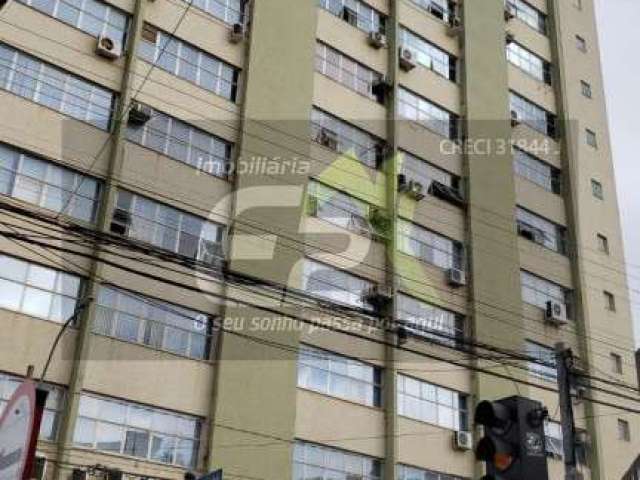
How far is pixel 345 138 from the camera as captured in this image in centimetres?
2359

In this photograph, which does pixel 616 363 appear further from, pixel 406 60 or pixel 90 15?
pixel 90 15

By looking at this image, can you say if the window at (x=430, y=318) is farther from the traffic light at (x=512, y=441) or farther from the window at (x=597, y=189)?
the traffic light at (x=512, y=441)

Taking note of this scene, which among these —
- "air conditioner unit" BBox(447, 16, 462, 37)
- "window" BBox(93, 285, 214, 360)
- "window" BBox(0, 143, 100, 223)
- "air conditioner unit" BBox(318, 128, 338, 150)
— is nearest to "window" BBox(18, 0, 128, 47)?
"window" BBox(0, 143, 100, 223)

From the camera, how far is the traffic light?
6078 mm

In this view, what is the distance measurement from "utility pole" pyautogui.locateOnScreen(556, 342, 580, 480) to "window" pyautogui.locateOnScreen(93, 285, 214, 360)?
879cm

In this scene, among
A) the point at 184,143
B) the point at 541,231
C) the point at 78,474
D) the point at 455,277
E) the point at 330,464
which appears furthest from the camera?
the point at 541,231

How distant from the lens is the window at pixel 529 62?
97.5 ft

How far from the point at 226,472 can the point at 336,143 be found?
9411 mm

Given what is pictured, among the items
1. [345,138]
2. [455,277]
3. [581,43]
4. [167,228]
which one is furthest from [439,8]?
[167,228]

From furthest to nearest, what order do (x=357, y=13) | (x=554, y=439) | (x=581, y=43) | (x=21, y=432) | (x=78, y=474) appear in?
(x=581, y=43)
(x=357, y=13)
(x=554, y=439)
(x=78, y=474)
(x=21, y=432)

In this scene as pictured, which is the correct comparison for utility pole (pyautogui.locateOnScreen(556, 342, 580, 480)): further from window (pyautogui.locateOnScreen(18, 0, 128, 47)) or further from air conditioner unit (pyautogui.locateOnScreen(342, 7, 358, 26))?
air conditioner unit (pyautogui.locateOnScreen(342, 7, 358, 26))

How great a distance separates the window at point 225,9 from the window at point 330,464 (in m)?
10.7

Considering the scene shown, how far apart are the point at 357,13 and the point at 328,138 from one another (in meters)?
4.88

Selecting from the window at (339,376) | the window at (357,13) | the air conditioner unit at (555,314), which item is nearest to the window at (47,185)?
the window at (339,376)
